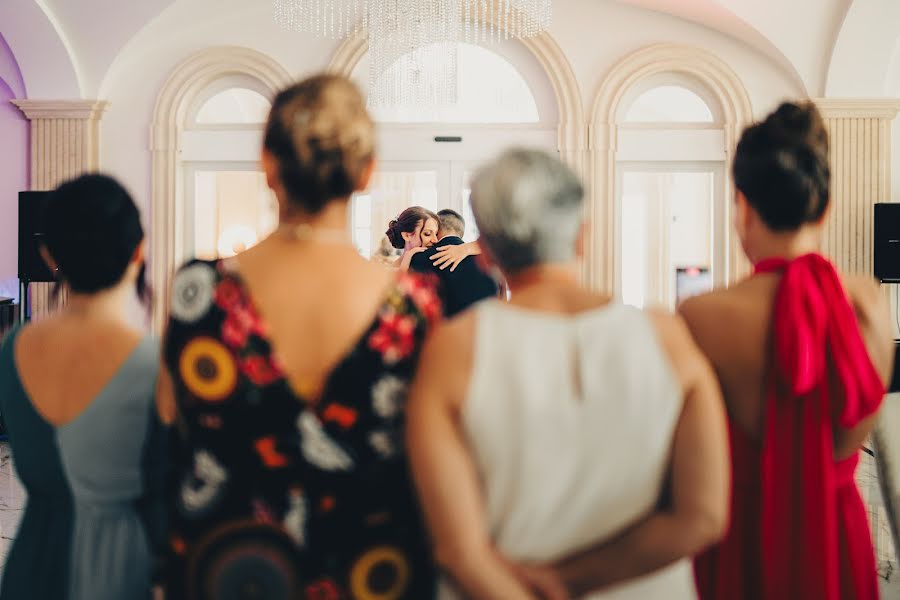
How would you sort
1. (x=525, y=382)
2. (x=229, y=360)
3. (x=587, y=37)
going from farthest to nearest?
(x=587, y=37) < (x=229, y=360) < (x=525, y=382)

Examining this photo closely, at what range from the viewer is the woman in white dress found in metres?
1.17

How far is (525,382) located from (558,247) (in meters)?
0.22

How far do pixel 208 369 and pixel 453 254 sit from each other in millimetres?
2430

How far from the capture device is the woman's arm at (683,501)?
1223 millimetres

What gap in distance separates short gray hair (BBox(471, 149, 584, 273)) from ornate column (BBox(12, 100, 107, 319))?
7.38 metres

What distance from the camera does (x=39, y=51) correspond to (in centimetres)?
742

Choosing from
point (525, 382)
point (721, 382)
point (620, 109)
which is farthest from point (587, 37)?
point (525, 382)

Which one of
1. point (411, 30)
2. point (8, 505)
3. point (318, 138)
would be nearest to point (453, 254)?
point (318, 138)

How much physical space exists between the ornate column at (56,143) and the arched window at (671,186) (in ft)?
16.3

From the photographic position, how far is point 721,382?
1.66 meters

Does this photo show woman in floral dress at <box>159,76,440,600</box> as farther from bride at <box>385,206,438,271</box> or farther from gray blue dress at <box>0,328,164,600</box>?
bride at <box>385,206,438,271</box>

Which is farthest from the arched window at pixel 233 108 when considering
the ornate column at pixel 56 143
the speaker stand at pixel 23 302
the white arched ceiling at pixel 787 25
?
the white arched ceiling at pixel 787 25

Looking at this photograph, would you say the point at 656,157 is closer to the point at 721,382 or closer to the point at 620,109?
the point at 620,109

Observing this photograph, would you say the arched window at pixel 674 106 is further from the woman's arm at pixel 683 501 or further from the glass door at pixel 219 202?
the woman's arm at pixel 683 501
